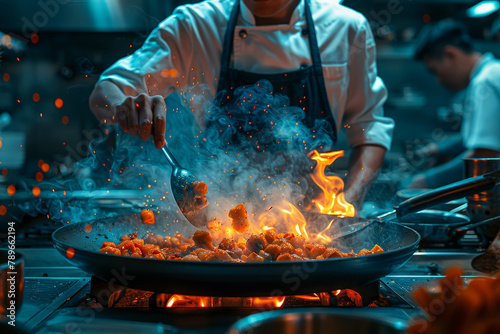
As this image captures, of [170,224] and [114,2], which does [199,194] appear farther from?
[114,2]

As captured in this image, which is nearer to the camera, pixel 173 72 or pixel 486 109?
pixel 173 72

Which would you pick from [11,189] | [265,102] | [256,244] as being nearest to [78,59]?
[11,189]

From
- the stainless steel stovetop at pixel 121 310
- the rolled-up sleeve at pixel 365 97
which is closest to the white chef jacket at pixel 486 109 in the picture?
the rolled-up sleeve at pixel 365 97

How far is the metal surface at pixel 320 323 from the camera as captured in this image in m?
0.69

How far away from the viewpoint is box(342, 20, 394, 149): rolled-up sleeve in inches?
93.4

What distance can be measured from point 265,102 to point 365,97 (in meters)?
0.61

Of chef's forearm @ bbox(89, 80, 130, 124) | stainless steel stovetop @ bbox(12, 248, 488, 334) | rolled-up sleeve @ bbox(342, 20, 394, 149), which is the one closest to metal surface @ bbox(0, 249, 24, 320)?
stainless steel stovetop @ bbox(12, 248, 488, 334)

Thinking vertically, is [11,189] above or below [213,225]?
below

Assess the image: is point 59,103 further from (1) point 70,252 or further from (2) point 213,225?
(1) point 70,252

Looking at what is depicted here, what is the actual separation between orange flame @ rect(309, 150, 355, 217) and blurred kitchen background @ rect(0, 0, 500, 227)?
7.65 ft

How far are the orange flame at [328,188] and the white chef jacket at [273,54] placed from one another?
1.52ft

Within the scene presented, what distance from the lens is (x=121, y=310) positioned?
1.05 m

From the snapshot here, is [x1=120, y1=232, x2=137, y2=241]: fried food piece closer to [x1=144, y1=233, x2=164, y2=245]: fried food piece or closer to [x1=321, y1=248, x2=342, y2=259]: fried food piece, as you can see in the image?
[x1=144, y1=233, x2=164, y2=245]: fried food piece

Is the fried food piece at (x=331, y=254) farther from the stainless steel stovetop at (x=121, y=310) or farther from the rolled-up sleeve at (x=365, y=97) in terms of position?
the rolled-up sleeve at (x=365, y=97)
